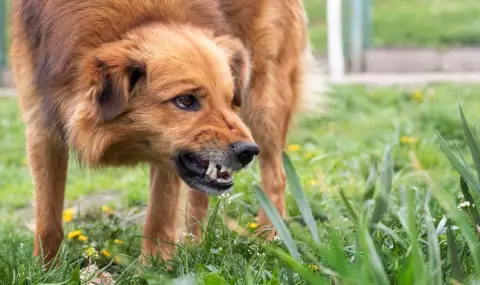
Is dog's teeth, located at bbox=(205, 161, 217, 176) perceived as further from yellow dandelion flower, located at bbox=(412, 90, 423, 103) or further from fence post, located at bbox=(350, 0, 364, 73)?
fence post, located at bbox=(350, 0, 364, 73)

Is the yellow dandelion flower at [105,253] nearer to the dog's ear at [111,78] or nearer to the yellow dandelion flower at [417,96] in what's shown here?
the dog's ear at [111,78]

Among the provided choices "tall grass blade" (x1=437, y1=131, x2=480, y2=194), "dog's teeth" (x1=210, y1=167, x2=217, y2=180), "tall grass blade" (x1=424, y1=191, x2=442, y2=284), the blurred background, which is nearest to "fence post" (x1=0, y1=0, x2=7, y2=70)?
the blurred background

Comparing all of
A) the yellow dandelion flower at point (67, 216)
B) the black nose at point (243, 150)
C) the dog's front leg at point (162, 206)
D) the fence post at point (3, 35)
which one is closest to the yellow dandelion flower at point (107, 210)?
the yellow dandelion flower at point (67, 216)

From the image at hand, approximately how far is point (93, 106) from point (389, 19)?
12175mm

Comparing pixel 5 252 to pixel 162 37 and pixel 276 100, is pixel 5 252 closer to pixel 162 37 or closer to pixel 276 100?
pixel 162 37

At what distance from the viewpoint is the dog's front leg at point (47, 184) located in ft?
12.9

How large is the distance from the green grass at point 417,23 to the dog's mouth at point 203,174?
9.01 meters

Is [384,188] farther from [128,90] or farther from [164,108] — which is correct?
[128,90]

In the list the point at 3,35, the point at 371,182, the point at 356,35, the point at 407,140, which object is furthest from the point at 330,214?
the point at 3,35

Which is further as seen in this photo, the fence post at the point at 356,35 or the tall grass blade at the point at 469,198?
the fence post at the point at 356,35

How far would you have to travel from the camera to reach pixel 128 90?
3.47 meters

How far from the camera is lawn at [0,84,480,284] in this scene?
255 centimetres

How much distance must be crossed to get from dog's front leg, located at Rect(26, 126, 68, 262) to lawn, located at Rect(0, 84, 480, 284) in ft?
0.36

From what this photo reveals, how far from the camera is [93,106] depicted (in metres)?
3.46
